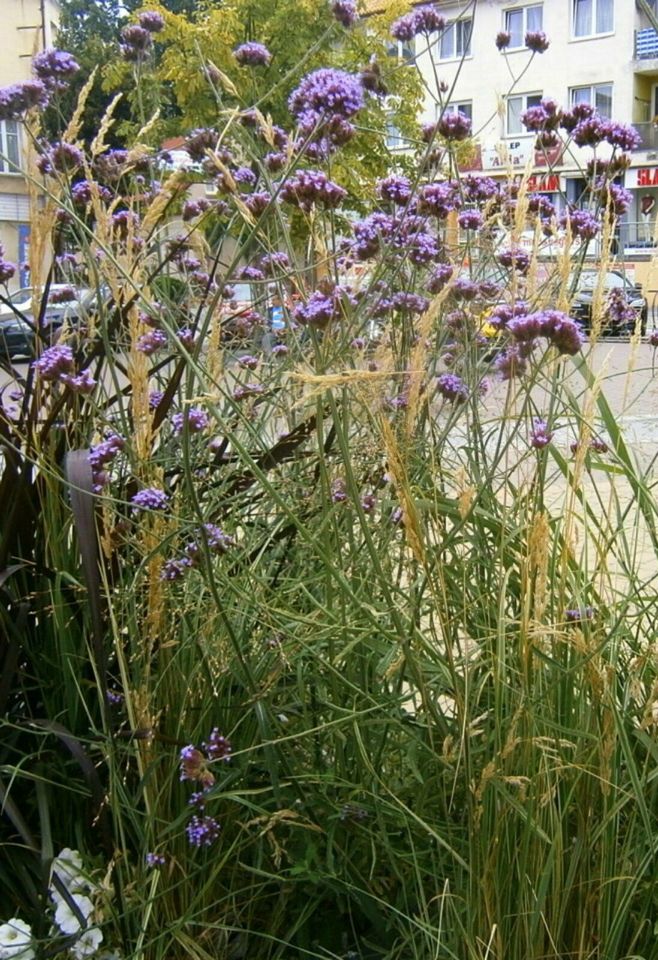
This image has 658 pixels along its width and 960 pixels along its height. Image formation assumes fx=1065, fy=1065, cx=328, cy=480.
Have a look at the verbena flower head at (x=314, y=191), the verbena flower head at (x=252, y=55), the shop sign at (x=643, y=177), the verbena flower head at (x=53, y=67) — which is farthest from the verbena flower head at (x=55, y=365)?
the shop sign at (x=643, y=177)

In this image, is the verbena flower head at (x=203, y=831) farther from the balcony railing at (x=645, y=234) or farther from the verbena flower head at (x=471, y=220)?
the verbena flower head at (x=471, y=220)

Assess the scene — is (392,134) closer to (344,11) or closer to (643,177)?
(344,11)

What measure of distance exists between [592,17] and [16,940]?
33.2 m

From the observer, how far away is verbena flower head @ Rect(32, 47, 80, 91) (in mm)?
2047

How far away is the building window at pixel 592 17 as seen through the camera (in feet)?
99.0

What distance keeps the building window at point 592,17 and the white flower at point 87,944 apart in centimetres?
3278

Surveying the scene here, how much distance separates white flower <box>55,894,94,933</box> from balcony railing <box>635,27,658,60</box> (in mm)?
31179

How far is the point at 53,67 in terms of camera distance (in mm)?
2053

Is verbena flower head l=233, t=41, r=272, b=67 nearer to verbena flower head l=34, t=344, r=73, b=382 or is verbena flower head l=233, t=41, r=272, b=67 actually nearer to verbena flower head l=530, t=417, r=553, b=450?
verbena flower head l=34, t=344, r=73, b=382

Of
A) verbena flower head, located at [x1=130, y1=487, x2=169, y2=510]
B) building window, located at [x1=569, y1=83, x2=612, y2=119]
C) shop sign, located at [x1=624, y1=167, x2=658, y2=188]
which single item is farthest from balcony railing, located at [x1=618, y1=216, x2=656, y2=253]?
building window, located at [x1=569, y1=83, x2=612, y2=119]

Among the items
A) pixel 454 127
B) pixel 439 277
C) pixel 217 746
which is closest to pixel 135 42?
pixel 454 127

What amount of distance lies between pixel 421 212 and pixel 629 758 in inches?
45.3

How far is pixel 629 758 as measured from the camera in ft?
4.15

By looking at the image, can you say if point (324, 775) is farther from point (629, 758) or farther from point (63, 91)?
point (63, 91)
